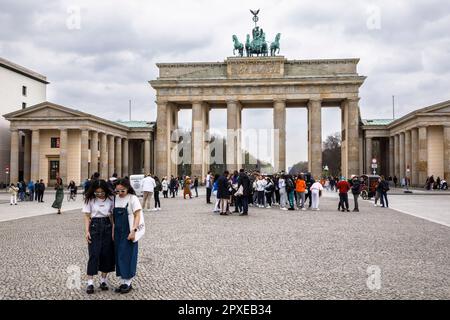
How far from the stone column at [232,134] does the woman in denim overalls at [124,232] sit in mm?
57099

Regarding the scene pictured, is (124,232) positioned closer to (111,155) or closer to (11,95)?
(111,155)

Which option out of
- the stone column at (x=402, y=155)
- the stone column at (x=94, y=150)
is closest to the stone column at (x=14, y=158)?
the stone column at (x=94, y=150)

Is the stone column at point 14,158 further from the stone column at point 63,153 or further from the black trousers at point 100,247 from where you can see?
the black trousers at point 100,247

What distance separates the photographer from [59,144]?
63.3m

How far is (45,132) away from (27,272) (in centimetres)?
5809

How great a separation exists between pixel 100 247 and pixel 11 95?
2660 inches

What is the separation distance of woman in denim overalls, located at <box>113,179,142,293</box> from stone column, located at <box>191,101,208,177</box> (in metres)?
58.1

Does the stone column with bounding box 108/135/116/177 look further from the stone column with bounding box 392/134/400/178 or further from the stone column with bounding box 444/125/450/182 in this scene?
the stone column with bounding box 444/125/450/182

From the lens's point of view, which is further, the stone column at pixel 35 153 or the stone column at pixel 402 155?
the stone column at pixel 402 155

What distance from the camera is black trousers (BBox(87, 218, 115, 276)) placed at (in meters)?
7.33

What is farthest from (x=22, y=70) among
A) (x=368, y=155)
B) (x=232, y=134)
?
(x=368, y=155)

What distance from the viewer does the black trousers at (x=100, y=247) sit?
733 cm
